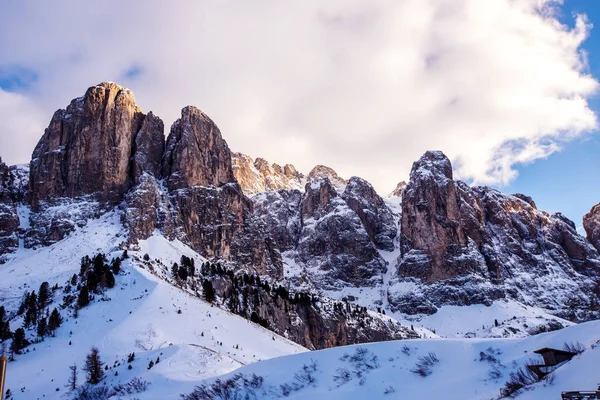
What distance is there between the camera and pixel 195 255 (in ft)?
501

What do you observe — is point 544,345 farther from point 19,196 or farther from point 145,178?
point 19,196

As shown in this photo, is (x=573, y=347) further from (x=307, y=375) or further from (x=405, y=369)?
(x=307, y=375)

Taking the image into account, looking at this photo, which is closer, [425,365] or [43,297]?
[425,365]

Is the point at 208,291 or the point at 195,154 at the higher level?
the point at 195,154

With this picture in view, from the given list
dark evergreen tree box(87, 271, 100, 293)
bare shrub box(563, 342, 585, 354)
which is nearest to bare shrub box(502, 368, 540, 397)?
bare shrub box(563, 342, 585, 354)

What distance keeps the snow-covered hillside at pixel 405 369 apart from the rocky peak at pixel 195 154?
440ft

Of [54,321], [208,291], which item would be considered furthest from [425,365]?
[208,291]

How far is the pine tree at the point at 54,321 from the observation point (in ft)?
258

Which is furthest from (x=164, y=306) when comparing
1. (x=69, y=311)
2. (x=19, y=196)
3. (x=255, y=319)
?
(x=19, y=196)

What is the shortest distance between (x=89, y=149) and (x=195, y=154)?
32186mm

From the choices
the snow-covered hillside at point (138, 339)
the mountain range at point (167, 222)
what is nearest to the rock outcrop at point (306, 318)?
the mountain range at point (167, 222)

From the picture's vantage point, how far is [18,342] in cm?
7412

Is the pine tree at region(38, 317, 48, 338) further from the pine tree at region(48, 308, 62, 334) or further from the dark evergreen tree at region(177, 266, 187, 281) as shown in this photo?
the dark evergreen tree at region(177, 266, 187, 281)

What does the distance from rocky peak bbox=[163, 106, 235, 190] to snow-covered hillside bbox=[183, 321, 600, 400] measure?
440 ft
